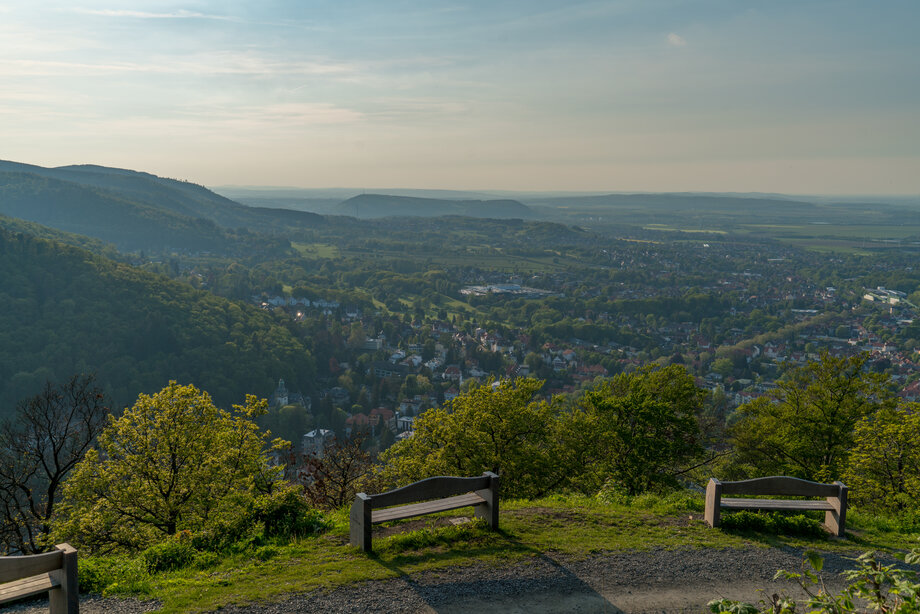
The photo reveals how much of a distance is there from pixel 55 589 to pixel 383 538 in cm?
374

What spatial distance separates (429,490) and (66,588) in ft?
13.6

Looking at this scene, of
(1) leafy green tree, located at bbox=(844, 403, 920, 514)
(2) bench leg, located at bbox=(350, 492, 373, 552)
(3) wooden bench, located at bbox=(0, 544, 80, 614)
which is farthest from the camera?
(1) leafy green tree, located at bbox=(844, 403, 920, 514)

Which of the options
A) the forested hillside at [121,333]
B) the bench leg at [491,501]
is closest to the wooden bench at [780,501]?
the bench leg at [491,501]

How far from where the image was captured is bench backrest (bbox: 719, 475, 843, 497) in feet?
29.6

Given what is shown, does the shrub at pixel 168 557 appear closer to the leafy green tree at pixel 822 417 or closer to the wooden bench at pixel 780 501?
the wooden bench at pixel 780 501

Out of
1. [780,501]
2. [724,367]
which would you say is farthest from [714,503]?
[724,367]

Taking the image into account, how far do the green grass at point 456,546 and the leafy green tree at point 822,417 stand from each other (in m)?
9.35

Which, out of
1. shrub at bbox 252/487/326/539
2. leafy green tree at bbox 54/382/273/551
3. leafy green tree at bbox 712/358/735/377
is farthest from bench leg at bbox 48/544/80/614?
leafy green tree at bbox 712/358/735/377

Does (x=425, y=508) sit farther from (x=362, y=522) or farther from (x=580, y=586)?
(x=580, y=586)

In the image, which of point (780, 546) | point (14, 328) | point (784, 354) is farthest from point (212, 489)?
point (784, 354)

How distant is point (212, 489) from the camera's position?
1179cm

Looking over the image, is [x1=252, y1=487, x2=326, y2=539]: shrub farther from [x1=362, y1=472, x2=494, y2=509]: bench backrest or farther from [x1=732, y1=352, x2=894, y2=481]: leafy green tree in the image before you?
[x1=732, y1=352, x2=894, y2=481]: leafy green tree

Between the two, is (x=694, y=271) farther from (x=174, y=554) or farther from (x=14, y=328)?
(x=174, y=554)

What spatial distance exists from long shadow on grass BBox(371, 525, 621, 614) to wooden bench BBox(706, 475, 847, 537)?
3017 mm
